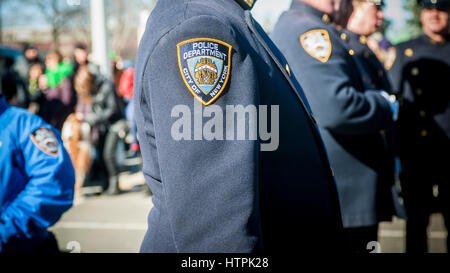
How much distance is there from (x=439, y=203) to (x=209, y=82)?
9.11 ft

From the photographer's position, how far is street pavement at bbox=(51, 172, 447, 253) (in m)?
3.87

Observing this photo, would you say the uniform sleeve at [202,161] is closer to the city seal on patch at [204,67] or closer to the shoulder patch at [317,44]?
the city seal on patch at [204,67]

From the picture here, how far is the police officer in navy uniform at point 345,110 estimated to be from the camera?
6.79 feet

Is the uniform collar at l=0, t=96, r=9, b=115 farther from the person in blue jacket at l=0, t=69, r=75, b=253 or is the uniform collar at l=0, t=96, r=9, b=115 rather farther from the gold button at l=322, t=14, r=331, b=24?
the gold button at l=322, t=14, r=331, b=24

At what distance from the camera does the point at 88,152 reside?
574 cm

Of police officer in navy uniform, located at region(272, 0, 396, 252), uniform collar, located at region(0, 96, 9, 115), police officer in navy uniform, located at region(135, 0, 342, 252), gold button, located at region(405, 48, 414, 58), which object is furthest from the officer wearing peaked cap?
uniform collar, located at region(0, 96, 9, 115)

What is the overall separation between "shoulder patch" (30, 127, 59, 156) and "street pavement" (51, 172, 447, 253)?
1713 mm

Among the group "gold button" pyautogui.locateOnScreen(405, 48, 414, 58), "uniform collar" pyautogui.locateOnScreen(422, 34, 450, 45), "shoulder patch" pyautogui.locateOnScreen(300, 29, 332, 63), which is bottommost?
"shoulder patch" pyautogui.locateOnScreen(300, 29, 332, 63)

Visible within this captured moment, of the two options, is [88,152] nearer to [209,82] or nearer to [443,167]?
[443,167]

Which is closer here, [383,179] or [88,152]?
[383,179]

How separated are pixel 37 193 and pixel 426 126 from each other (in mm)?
2796

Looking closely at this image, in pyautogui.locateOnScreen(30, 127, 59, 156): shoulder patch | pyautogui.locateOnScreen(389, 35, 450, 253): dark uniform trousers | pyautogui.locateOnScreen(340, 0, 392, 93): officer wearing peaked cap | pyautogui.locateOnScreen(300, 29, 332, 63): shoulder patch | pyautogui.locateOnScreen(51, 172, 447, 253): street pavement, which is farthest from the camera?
pyautogui.locateOnScreen(51, 172, 447, 253): street pavement
